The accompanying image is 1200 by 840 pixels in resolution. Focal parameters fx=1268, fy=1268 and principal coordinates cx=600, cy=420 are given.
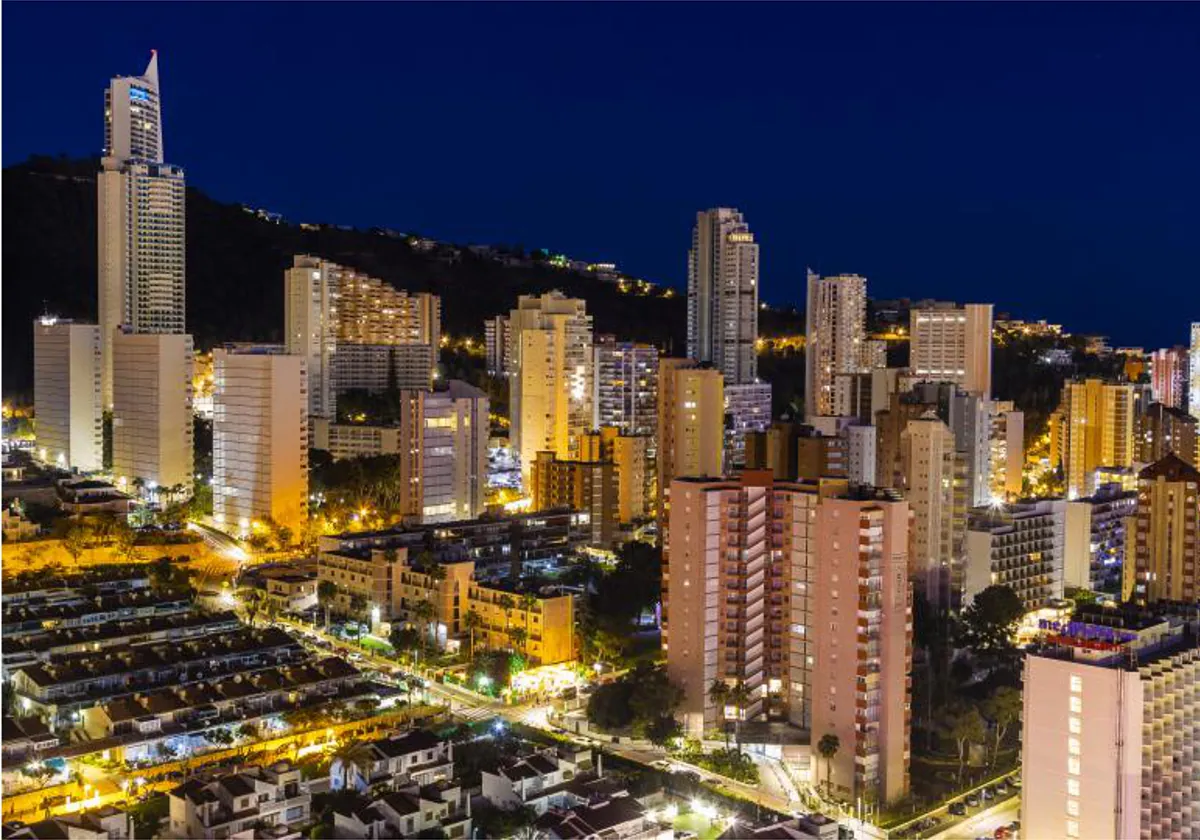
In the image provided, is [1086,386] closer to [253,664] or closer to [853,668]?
[853,668]

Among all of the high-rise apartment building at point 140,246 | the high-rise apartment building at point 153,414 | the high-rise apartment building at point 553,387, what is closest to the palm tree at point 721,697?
the high-rise apartment building at point 553,387

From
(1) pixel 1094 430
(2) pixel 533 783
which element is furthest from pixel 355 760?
(1) pixel 1094 430

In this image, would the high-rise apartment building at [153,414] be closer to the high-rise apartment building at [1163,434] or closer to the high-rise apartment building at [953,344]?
the high-rise apartment building at [953,344]

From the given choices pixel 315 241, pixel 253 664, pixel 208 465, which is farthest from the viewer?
A: pixel 315 241

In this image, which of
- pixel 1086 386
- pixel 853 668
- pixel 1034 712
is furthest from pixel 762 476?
pixel 1086 386

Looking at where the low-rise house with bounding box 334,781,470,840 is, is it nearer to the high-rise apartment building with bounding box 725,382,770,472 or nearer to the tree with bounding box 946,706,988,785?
the tree with bounding box 946,706,988,785
